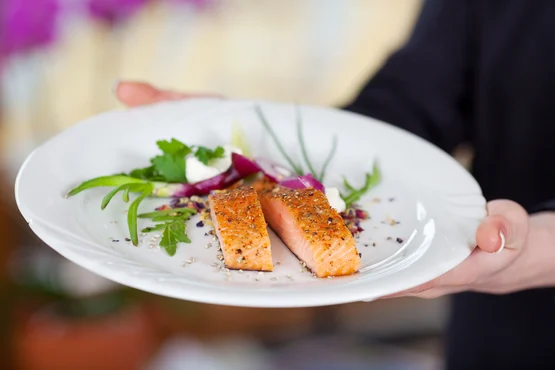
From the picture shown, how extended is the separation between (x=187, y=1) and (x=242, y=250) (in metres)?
2.09

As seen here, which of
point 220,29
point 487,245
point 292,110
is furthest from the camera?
point 220,29

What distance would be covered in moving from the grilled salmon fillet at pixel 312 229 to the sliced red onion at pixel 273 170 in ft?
0.15

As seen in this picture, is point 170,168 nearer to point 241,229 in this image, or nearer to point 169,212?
point 169,212

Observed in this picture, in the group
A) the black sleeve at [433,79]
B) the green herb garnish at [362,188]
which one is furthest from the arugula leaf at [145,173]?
the black sleeve at [433,79]

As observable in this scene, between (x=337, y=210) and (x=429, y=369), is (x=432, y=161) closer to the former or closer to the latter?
(x=337, y=210)

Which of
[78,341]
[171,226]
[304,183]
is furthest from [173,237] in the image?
[78,341]

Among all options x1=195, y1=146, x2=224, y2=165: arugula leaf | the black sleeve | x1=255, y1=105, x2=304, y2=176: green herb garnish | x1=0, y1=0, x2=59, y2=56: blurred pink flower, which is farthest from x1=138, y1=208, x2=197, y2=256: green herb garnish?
x1=0, y1=0, x2=59, y2=56: blurred pink flower

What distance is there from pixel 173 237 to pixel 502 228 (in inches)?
19.1

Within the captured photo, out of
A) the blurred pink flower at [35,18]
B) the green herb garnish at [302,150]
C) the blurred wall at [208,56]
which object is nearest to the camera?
the green herb garnish at [302,150]

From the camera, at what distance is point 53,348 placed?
241 cm

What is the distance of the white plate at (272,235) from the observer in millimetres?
909

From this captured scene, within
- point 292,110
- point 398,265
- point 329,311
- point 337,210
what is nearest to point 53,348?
point 329,311

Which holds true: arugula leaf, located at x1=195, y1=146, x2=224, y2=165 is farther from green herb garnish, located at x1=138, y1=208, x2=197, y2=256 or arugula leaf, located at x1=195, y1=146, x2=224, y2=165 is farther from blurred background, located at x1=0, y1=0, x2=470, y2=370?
blurred background, located at x1=0, y1=0, x2=470, y2=370

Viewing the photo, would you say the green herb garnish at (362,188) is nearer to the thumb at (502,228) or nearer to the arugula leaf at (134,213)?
the thumb at (502,228)
